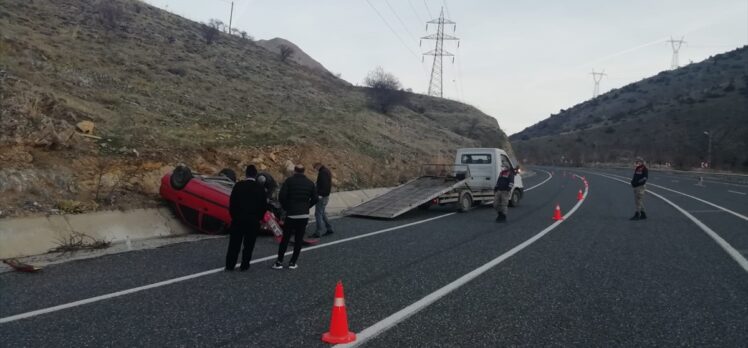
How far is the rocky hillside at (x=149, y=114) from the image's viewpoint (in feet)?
39.4

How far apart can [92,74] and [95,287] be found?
652 inches

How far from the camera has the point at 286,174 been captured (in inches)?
712

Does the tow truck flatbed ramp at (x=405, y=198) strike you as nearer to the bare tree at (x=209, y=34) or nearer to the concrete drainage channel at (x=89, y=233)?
the concrete drainage channel at (x=89, y=233)

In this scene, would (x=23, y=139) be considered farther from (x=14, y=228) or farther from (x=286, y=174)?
(x=286, y=174)

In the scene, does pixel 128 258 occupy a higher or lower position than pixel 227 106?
lower

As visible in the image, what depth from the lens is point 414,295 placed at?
21.5ft

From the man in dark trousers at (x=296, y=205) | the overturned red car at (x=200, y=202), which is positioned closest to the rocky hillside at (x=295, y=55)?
the overturned red car at (x=200, y=202)

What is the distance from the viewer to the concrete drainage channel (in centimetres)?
880

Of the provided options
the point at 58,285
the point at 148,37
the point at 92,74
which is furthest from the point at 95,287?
the point at 148,37

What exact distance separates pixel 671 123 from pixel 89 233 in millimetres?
Result: 97355

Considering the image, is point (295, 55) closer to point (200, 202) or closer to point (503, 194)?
point (503, 194)

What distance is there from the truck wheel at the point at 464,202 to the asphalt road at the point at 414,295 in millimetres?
5625

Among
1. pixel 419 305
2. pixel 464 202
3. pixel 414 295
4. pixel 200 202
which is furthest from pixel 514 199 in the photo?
pixel 419 305

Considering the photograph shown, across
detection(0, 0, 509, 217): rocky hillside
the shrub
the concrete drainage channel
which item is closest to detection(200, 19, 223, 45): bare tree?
detection(0, 0, 509, 217): rocky hillside
